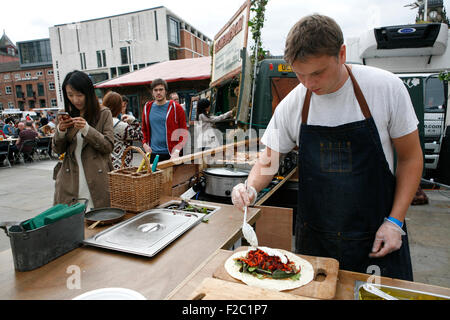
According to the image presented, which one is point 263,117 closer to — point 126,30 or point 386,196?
point 386,196

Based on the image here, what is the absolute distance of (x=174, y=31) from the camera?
110 ft

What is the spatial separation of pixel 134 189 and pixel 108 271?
2.37 ft

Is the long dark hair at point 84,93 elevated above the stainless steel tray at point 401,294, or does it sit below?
above

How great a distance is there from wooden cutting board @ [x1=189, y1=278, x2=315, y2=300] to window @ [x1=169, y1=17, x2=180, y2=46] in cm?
3484

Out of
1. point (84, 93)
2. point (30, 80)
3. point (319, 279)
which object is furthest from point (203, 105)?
point (30, 80)

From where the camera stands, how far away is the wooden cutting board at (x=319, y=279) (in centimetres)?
102

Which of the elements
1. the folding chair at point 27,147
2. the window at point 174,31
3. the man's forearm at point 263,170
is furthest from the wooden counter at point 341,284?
the window at point 174,31

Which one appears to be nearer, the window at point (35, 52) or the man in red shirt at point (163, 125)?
the man in red shirt at point (163, 125)

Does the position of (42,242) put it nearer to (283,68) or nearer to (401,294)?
(401,294)

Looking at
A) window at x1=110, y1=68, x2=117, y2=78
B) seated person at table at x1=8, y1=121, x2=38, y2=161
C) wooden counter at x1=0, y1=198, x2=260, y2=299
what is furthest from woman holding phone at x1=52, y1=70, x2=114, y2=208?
window at x1=110, y1=68, x2=117, y2=78

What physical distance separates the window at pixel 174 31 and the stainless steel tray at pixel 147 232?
112 feet

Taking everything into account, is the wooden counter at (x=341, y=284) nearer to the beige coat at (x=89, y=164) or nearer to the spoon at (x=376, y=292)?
the spoon at (x=376, y=292)
